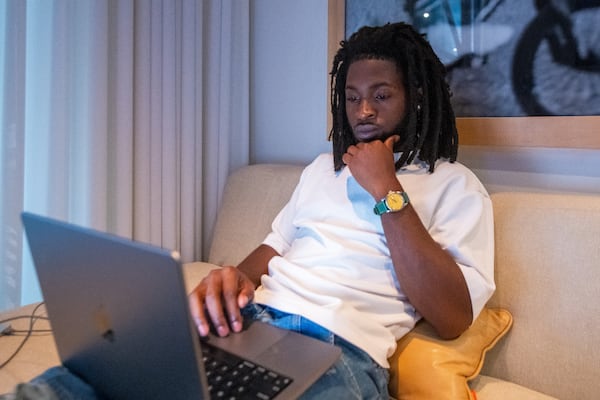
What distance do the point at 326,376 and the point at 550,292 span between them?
1.69 feet

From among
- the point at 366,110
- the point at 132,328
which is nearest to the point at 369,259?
the point at 366,110

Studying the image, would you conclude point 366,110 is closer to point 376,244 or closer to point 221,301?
point 376,244

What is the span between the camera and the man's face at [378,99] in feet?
3.25

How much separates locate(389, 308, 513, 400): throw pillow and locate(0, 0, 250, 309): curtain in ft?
3.20

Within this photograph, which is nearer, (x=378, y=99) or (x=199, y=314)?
(x=199, y=314)

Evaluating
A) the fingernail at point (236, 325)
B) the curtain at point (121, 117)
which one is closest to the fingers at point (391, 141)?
the fingernail at point (236, 325)

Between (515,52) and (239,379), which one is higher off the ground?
(515,52)

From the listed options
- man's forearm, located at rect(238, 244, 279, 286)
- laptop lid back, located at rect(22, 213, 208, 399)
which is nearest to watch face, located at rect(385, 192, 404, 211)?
man's forearm, located at rect(238, 244, 279, 286)

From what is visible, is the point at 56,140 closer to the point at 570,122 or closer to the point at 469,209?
the point at 469,209

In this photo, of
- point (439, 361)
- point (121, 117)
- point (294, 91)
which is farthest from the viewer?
point (294, 91)

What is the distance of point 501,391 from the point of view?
84cm

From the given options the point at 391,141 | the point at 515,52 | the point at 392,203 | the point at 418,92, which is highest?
the point at 515,52

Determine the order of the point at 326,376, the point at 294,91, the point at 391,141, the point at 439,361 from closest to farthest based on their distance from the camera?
the point at 326,376 < the point at 439,361 < the point at 391,141 < the point at 294,91

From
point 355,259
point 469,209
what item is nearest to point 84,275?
point 355,259
